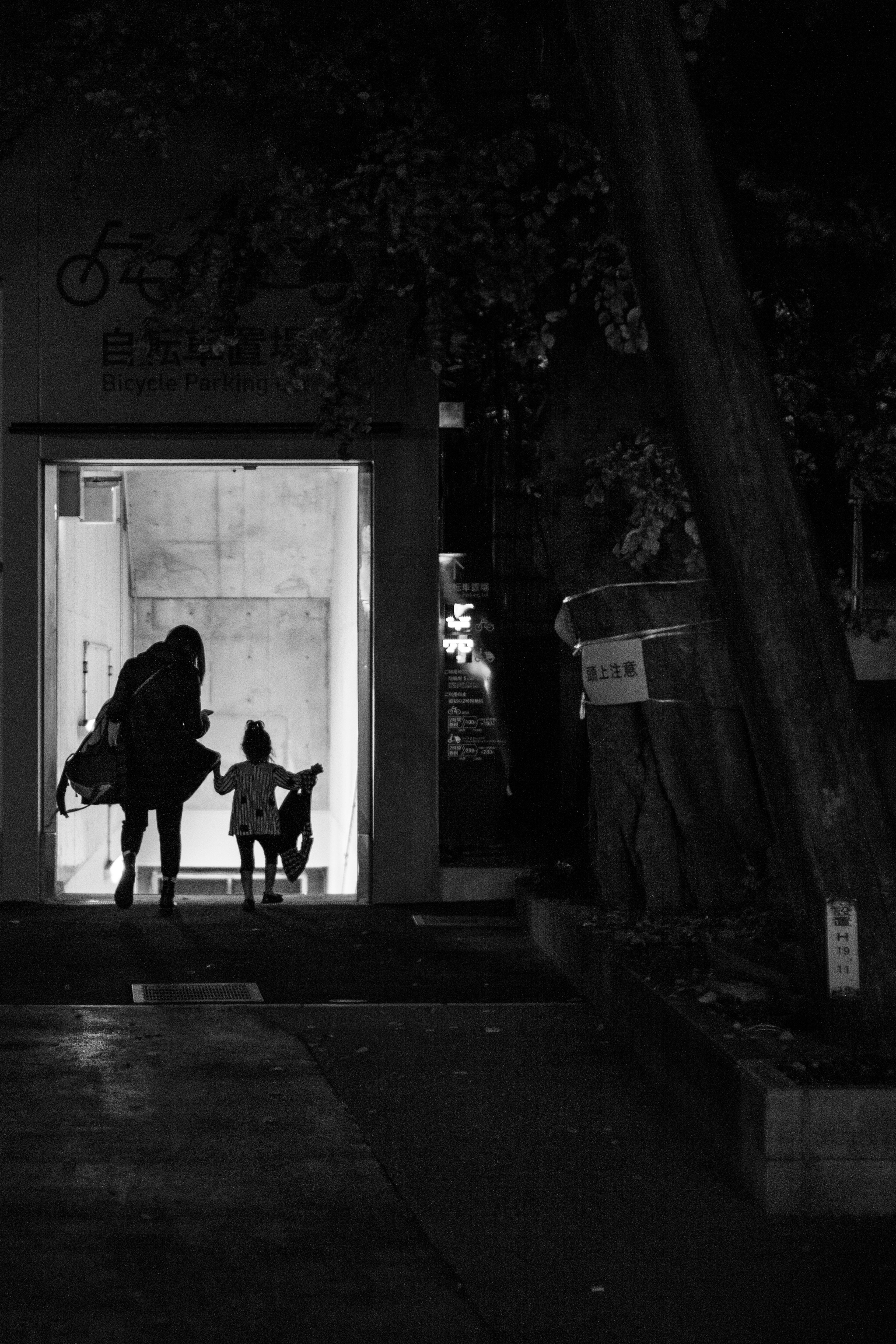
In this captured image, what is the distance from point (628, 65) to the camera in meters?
5.72

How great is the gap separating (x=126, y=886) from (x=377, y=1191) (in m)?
6.07

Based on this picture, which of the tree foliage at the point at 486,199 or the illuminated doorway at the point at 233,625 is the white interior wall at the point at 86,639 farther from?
the tree foliage at the point at 486,199

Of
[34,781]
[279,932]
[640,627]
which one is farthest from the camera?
[34,781]

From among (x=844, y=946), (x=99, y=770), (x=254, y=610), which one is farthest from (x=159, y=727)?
(x=254, y=610)

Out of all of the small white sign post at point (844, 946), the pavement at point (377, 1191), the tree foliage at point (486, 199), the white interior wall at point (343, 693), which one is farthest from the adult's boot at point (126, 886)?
the small white sign post at point (844, 946)

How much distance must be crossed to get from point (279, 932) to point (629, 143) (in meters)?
6.05

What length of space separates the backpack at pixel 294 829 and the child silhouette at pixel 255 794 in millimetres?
61

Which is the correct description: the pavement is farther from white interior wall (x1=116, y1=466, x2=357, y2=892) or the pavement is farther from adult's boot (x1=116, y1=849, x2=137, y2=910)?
white interior wall (x1=116, y1=466, x2=357, y2=892)

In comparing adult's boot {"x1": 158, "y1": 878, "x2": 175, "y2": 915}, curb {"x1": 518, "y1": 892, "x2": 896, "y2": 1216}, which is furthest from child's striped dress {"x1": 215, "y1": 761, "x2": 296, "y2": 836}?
curb {"x1": 518, "y1": 892, "x2": 896, "y2": 1216}

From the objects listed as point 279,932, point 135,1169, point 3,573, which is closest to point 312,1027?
point 135,1169

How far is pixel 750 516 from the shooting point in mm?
5637

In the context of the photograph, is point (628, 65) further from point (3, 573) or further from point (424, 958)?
point (3, 573)

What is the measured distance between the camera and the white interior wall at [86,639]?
1234 cm

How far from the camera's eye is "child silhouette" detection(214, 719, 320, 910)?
11094mm
